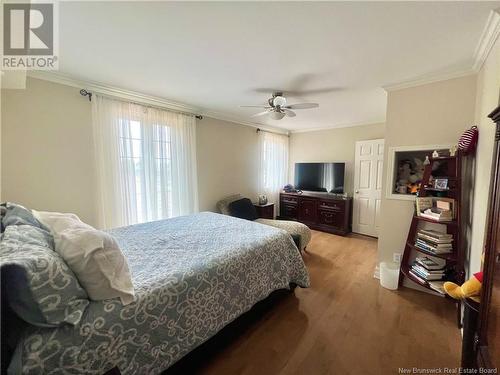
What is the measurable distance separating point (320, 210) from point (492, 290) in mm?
3662

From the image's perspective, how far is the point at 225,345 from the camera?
1712 millimetres

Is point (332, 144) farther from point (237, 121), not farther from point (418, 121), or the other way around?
point (418, 121)

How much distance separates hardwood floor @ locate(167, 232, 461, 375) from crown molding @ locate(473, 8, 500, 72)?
2337 mm

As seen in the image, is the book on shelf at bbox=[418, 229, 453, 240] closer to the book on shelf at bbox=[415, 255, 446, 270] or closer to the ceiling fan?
the book on shelf at bbox=[415, 255, 446, 270]

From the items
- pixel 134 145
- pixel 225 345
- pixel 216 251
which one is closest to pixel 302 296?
pixel 225 345

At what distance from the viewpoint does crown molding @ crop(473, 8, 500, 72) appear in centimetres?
139

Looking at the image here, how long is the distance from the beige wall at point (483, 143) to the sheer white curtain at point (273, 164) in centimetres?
346

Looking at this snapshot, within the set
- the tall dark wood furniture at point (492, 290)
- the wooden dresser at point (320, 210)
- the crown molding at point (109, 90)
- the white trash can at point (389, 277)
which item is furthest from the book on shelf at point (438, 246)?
the crown molding at point (109, 90)

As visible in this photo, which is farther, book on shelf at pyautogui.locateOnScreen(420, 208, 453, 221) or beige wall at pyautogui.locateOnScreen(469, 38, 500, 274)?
book on shelf at pyautogui.locateOnScreen(420, 208, 453, 221)

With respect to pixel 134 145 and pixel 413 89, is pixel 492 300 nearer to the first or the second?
pixel 413 89

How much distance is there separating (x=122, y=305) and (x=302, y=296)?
73.5 inches

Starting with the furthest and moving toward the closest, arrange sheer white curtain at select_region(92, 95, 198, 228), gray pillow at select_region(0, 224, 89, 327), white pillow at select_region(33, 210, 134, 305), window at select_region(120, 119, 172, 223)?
window at select_region(120, 119, 172, 223)
sheer white curtain at select_region(92, 95, 198, 228)
white pillow at select_region(33, 210, 134, 305)
gray pillow at select_region(0, 224, 89, 327)

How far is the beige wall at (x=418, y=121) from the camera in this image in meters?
2.12

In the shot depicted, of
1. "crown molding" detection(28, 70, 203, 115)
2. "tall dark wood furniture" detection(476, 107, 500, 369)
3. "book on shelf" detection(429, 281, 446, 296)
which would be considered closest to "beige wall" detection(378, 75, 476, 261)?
"book on shelf" detection(429, 281, 446, 296)
